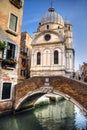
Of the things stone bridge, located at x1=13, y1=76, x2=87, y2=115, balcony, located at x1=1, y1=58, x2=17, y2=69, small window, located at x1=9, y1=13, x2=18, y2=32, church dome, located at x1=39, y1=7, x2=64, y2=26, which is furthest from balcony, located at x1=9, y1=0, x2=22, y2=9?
church dome, located at x1=39, y1=7, x2=64, y2=26

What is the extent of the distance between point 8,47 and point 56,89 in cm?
512

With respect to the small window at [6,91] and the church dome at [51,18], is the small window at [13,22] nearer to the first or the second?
the small window at [6,91]

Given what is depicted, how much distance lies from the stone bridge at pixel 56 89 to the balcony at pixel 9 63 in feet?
5.78

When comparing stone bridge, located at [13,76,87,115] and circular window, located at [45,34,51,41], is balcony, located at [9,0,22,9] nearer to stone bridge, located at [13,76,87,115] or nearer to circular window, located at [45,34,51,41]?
stone bridge, located at [13,76,87,115]

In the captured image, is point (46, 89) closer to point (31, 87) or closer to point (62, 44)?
point (31, 87)

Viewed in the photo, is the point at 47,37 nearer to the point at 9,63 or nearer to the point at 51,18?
the point at 51,18

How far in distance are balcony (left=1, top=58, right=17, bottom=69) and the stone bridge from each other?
69.4 inches

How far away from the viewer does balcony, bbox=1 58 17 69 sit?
1106 centimetres

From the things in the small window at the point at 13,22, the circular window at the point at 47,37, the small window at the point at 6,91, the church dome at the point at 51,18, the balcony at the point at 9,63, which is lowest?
the small window at the point at 6,91

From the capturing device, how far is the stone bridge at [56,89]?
384 inches

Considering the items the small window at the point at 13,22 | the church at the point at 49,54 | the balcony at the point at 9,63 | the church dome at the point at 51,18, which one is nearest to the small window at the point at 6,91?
the balcony at the point at 9,63

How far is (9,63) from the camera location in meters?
11.6

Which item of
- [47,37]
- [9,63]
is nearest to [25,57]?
[47,37]

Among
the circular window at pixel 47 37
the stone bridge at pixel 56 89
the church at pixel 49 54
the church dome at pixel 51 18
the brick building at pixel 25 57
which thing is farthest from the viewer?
the church dome at pixel 51 18
